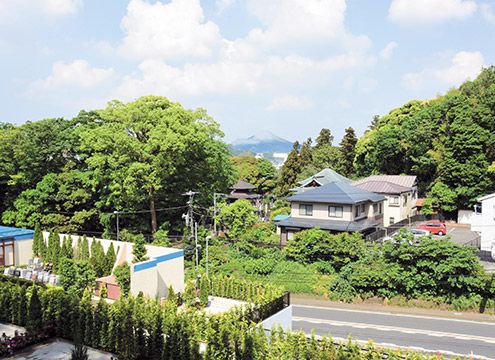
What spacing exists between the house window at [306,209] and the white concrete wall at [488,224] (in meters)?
12.8

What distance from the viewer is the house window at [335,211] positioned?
103ft

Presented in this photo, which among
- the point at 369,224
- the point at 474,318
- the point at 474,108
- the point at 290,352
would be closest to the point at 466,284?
the point at 474,318

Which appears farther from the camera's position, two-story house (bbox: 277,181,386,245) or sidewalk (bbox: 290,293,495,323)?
two-story house (bbox: 277,181,386,245)

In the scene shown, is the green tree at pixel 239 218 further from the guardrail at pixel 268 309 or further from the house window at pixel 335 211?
the guardrail at pixel 268 309

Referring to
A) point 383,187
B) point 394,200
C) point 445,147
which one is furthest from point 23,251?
point 445,147

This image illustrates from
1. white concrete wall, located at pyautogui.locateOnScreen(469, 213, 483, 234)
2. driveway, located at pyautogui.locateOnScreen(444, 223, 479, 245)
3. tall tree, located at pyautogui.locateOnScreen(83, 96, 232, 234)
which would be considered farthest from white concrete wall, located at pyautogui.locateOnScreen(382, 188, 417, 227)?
tall tree, located at pyautogui.locateOnScreen(83, 96, 232, 234)

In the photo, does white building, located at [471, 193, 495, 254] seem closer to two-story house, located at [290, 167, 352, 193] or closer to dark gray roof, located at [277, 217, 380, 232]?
dark gray roof, located at [277, 217, 380, 232]

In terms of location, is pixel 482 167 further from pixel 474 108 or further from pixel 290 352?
pixel 290 352

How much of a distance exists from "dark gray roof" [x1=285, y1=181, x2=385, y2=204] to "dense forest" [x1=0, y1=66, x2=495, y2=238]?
945 centimetres

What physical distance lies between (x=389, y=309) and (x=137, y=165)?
70.0 feet

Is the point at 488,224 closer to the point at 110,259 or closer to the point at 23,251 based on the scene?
the point at 110,259

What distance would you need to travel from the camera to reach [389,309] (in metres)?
23.3

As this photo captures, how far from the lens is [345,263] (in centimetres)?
2634

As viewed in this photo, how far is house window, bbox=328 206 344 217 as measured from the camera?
31.3 meters
